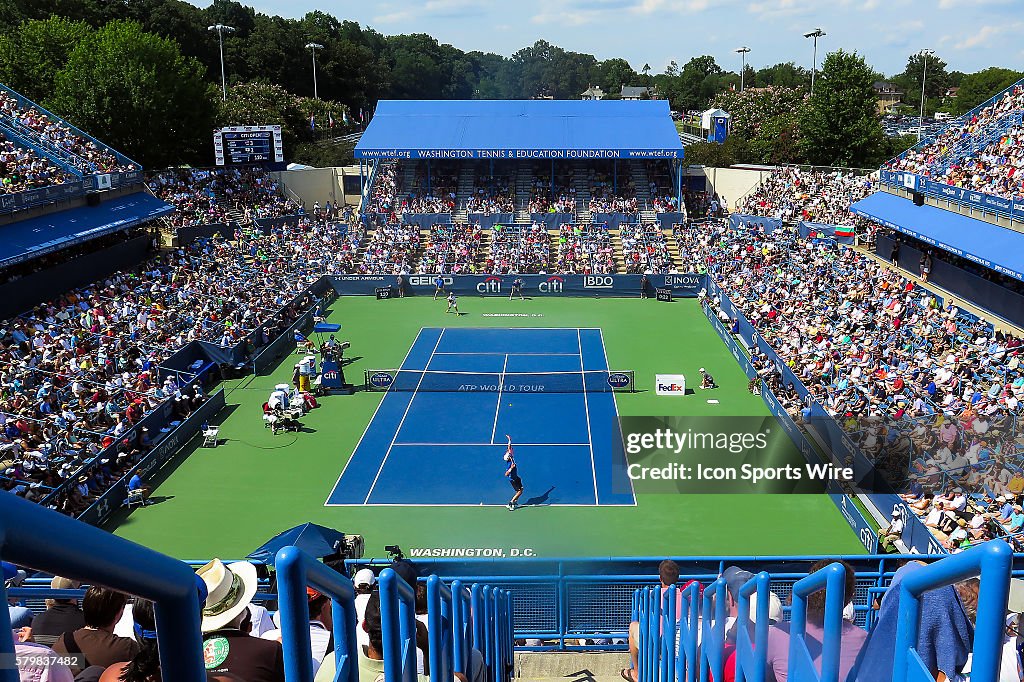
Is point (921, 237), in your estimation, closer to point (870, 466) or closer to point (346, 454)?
point (870, 466)

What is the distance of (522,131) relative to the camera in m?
60.2

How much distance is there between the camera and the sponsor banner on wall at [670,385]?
30766 mm

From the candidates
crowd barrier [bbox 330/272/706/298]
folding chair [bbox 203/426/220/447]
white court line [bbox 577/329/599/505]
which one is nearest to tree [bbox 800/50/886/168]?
crowd barrier [bbox 330/272/706/298]

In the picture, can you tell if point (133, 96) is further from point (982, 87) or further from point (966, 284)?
point (982, 87)

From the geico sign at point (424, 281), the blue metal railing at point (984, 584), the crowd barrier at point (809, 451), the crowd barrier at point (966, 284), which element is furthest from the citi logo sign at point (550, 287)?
the blue metal railing at point (984, 584)

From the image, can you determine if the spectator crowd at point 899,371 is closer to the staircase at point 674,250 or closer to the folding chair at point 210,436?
the staircase at point 674,250

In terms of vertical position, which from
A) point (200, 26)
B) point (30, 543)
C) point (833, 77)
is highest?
point (200, 26)

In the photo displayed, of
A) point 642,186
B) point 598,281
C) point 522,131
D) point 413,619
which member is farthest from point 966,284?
point 413,619

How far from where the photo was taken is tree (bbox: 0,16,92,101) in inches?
2454

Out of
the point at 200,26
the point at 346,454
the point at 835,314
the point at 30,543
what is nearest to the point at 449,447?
the point at 346,454

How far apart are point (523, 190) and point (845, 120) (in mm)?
24316

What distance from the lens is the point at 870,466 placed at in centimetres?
2133

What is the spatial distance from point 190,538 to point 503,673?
44.8 ft

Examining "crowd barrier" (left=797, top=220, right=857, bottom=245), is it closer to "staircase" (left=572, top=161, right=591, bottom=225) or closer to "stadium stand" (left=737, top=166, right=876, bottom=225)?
"stadium stand" (left=737, top=166, right=876, bottom=225)
